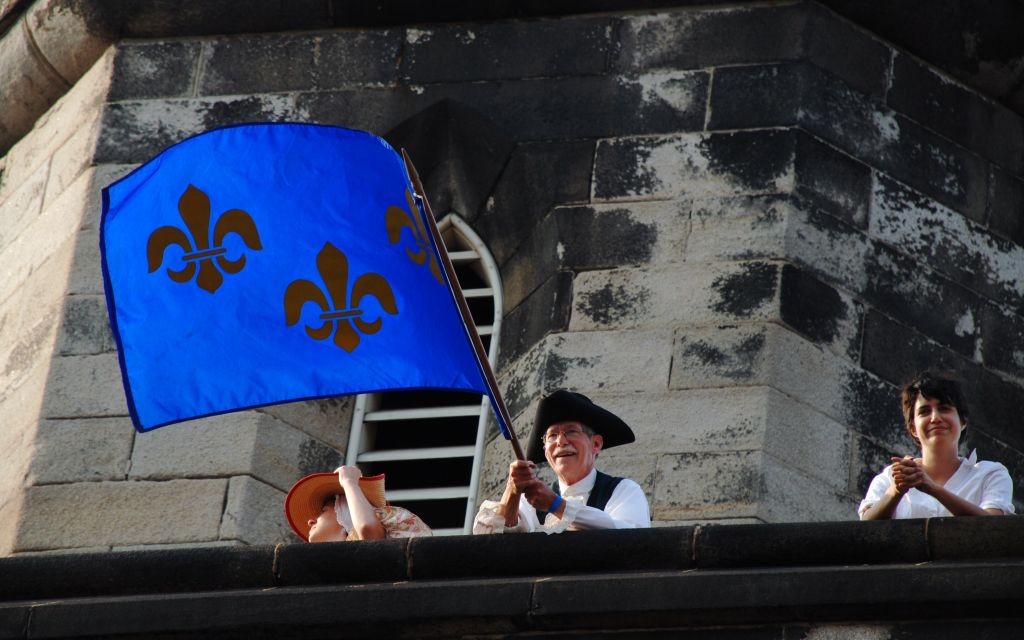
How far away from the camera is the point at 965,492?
8.98 metres

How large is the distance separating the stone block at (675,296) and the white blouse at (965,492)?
228 centimetres

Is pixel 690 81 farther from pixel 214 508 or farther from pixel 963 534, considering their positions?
pixel 963 534

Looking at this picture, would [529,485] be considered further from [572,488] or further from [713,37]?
[713,37]

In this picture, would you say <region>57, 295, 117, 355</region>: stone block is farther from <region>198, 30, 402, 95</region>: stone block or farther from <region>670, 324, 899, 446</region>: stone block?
<region>670, 324, 899, 446</region>: stone block

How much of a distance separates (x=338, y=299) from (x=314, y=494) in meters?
0.78

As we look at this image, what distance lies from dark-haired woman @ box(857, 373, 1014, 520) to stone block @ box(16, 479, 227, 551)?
346 cm

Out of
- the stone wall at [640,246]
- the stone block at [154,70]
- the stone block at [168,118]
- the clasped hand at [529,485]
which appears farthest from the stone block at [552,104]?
the clasped hand at [529,485]

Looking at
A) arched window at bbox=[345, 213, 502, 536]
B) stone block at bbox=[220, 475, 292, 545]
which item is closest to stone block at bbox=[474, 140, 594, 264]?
arched window at bbox=[345, 213, 502, 536]

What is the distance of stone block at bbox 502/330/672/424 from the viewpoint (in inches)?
442

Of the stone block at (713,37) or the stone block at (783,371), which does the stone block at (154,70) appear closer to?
the stone block at (713,37)

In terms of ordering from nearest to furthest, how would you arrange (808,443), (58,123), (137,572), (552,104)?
(137,572) → (808,443) → (552,104) → (58,123)

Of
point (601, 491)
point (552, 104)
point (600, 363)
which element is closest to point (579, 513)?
point (601, 491)

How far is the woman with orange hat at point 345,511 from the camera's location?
31.2 ft

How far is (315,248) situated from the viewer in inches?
383
